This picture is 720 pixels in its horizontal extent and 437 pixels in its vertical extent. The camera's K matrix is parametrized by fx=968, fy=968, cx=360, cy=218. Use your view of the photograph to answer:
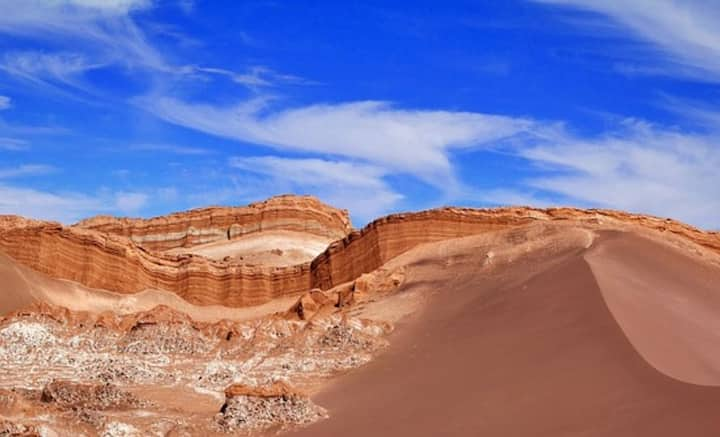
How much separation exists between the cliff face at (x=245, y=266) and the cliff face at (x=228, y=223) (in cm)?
1596

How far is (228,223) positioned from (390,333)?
33497mm

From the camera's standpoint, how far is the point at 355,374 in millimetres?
21344

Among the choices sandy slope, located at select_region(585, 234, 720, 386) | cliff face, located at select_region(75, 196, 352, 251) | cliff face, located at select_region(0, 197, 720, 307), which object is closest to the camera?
sandy slope, located at select_region(585, 234, 720, 386)

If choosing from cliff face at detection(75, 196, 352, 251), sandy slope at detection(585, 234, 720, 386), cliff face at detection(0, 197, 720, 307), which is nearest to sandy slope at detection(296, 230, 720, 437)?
sandy slope at detection(585, 234, 720, 386)

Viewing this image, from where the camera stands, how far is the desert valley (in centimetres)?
1612

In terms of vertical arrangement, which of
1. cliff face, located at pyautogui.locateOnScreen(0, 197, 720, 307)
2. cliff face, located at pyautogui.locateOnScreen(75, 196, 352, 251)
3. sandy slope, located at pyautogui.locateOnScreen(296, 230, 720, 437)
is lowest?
sandy slope, located at pyautogui.locateOnScreen(296, 230, 720, 437)

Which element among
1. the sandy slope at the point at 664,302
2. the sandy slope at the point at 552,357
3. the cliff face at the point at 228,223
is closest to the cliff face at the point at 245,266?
the sandy slope at the point at 664,302

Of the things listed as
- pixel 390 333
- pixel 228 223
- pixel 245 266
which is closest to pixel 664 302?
pixel 390 333

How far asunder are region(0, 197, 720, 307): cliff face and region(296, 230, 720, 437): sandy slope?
15.1 ft

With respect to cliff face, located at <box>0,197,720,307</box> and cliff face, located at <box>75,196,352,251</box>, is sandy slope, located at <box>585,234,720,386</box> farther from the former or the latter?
cliff face, located at <box>75,196,352,251</box>

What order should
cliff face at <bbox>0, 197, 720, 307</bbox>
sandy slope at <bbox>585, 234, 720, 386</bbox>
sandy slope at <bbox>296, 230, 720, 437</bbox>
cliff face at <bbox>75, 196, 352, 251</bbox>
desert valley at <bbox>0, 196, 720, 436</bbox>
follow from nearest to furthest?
sandy slope at <bbox>296, 230, 720, 437</bbox>, desert valley at <bbox>0, 196, 720, 436</bbox>, sandy slope at <bbox>585, 234, 720, 386</bbox>, cliff face at <bbox>0, 197, 720, 307</bbox>, cliff face at <bbox>75, 196, 352, 251</bbox>

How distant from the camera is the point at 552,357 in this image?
17.8 meters

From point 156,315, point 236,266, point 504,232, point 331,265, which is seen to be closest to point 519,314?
point 504,232

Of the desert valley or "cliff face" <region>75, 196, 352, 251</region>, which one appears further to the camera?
"cliff face" <region>75, 196, 352, 251</region>
